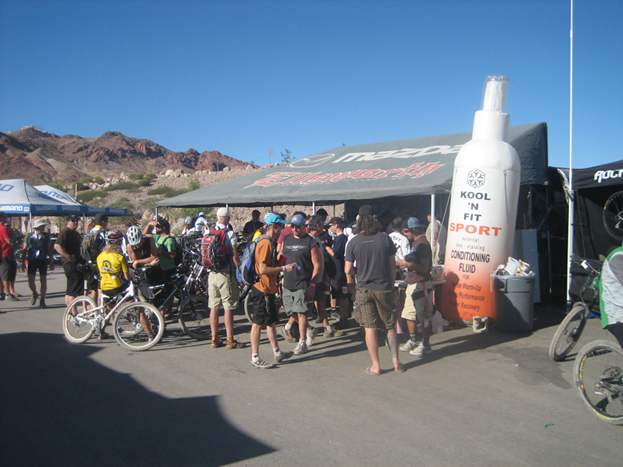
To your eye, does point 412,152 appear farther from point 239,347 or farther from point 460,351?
point 239,347

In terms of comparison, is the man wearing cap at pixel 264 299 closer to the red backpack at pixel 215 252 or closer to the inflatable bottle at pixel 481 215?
the red backpack at pixel 215 252

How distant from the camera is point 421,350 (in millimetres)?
5879

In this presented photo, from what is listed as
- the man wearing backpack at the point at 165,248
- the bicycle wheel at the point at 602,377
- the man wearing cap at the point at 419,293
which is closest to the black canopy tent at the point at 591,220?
the man wearing cap at the point at 419,293

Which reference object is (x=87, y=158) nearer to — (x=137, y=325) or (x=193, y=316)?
(x=193, y=316)

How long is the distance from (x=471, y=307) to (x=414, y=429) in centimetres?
378

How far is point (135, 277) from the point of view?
6.54 meters

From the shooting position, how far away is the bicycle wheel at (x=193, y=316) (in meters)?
6.80

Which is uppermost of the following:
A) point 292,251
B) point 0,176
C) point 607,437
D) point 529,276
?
point 0,176

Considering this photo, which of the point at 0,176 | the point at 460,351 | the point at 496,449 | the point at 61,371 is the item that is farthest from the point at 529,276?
the point at 0,176

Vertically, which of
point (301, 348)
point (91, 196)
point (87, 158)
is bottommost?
point (301, 348)

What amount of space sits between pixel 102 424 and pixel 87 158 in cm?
11874

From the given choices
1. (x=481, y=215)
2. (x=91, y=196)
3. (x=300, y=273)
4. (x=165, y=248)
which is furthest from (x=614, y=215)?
(x=91, y=196)

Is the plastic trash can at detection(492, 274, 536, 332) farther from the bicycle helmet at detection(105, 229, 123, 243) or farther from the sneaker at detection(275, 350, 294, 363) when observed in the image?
the bicycle helmet at detection(105, 229, 123, 243)

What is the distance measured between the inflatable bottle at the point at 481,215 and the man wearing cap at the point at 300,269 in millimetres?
2791
